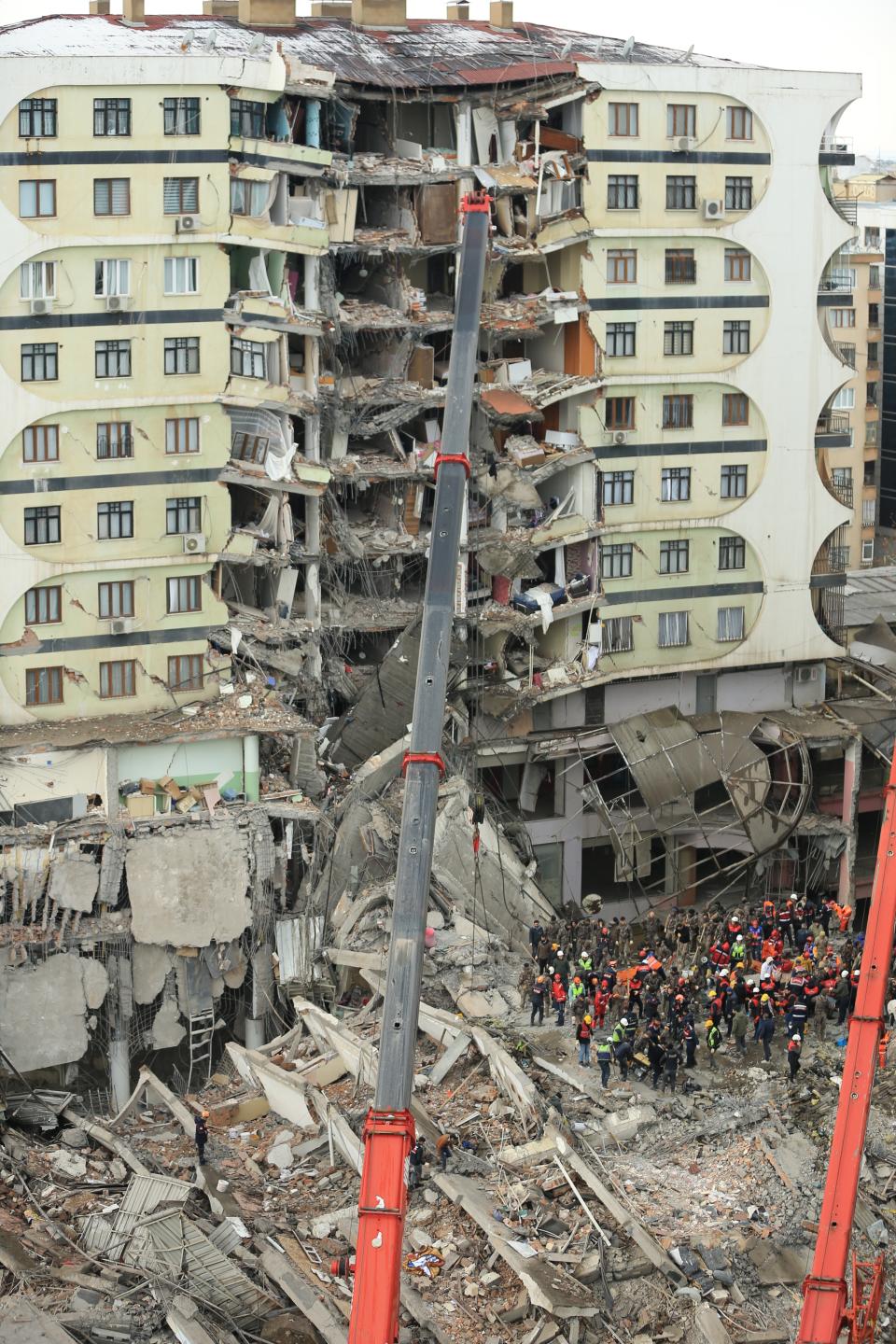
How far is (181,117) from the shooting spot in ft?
217

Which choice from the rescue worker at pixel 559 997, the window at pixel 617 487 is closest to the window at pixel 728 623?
the window at pixel 617 487

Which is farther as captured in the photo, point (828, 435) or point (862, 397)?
point (862, 397)

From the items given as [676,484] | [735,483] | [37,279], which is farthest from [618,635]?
[37,279]

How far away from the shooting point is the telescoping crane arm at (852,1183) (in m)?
43.8

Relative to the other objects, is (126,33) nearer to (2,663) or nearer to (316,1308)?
(2,663)

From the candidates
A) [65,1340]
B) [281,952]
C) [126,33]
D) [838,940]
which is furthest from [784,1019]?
[126,33]

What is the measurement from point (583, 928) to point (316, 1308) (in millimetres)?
18892

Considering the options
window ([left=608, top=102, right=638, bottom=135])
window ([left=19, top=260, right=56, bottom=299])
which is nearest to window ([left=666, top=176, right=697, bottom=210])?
window ([left=608, top=102, right=638, bottom=135])

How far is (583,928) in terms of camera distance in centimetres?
6550

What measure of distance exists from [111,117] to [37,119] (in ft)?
6.73

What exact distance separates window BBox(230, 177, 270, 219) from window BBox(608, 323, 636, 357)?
40.0 feet

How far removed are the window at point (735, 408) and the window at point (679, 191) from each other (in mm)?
6125

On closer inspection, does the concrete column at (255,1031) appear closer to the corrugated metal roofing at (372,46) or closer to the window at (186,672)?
the window at (186,672)

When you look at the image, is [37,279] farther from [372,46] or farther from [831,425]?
[831,425]
